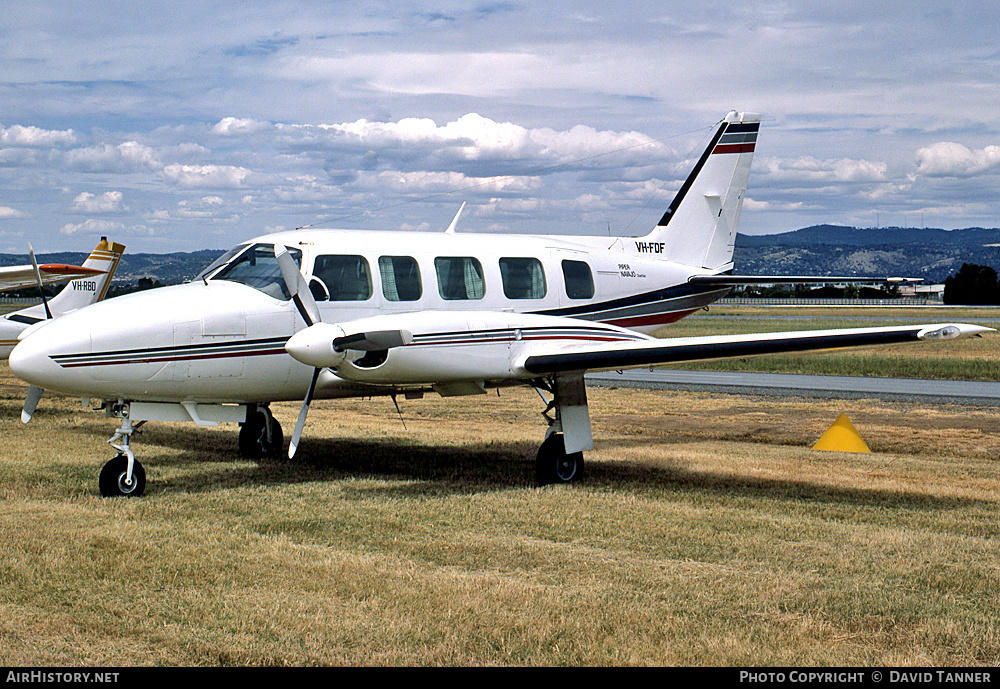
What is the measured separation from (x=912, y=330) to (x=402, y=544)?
5.82m

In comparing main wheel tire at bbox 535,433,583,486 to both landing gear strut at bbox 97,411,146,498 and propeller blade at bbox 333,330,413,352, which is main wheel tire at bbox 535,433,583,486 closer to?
propeller blade at bbox 333,330,413,352

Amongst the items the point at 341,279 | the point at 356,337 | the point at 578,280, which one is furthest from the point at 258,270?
the point at 578,280

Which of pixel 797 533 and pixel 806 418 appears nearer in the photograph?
pixel 797 533

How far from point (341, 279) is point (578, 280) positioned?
374 centimetres

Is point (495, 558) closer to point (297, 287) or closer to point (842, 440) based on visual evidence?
point (297, 287)

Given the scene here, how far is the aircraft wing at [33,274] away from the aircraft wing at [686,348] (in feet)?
43.1

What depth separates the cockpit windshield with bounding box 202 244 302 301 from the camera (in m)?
11.4

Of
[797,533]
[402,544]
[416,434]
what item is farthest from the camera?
[416,434]

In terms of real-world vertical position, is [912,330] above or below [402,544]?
above

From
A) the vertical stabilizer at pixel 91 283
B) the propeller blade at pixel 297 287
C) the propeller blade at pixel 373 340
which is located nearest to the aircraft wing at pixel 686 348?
the propeller blade at pixel 373 340
